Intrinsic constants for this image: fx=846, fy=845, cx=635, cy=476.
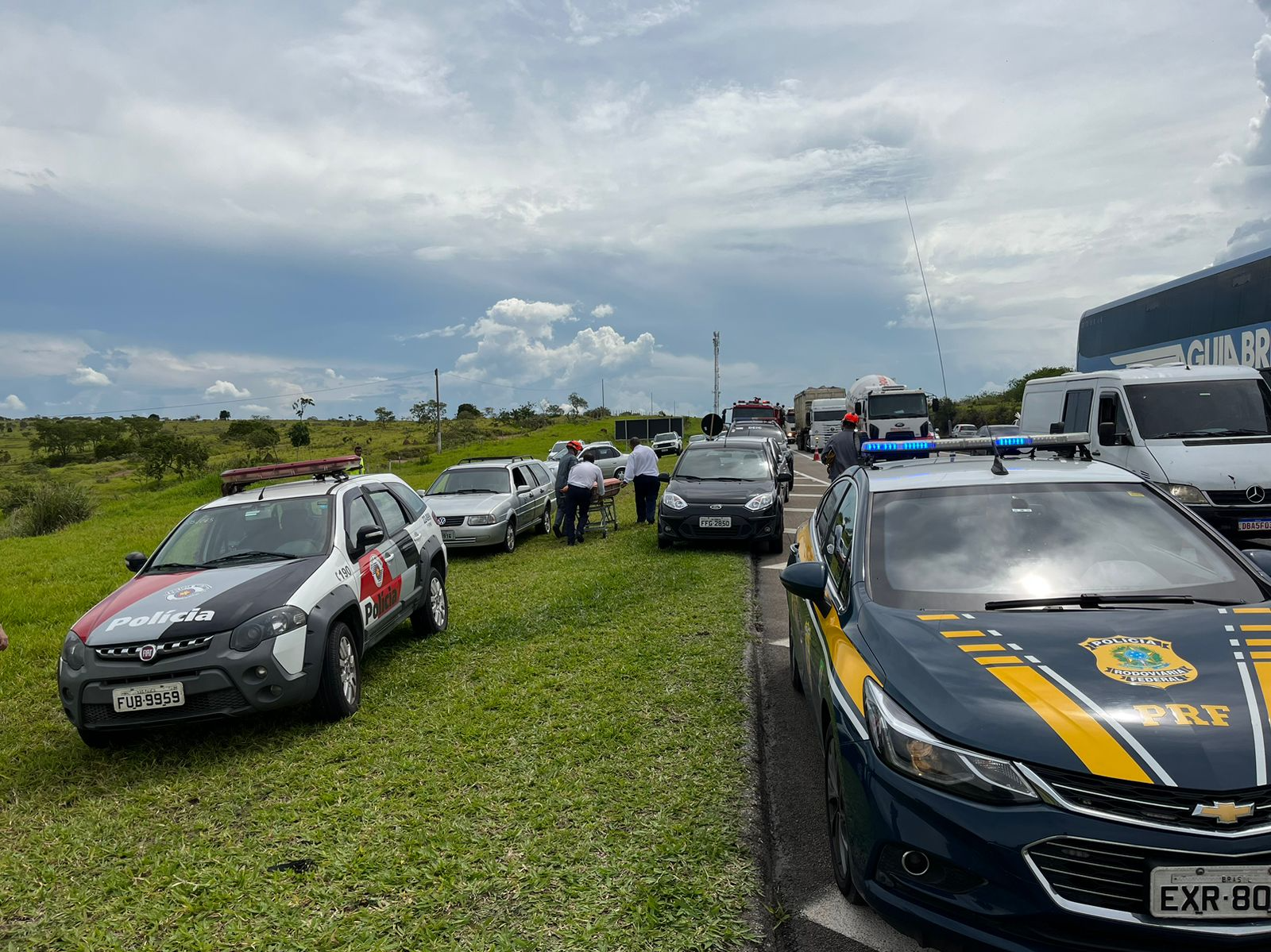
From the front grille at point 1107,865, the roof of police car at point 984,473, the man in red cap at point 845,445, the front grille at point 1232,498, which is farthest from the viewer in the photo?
the man in red cap at point 845,445

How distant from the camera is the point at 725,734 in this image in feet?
16.2

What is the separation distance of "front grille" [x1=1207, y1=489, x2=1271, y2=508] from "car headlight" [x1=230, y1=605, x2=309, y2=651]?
9379 millimetres

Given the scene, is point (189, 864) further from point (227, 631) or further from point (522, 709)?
point (522, 709)

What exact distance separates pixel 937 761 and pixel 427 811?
8.69 feet

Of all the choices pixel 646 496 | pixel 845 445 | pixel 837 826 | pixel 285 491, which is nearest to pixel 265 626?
pixel 285 491

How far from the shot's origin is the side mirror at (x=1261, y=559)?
370 centimetres

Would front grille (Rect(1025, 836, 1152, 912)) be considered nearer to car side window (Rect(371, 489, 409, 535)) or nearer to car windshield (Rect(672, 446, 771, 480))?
car side window (Rect(371, 489, 409, 535))

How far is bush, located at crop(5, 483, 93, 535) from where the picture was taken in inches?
1040

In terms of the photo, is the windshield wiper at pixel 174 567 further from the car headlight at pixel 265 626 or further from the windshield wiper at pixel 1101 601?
the windshield wiper at pixel 1101 601

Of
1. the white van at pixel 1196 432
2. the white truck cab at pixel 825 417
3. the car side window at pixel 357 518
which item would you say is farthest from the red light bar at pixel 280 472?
the white truck cab at pixel 825 417

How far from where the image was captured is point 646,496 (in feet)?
49.2

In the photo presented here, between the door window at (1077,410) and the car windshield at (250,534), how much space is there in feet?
31.6

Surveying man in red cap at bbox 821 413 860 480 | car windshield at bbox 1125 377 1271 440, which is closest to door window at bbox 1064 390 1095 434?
car windshield at bbox 1125 377 1271 440

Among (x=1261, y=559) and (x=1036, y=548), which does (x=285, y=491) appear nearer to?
(x=1036, y=548)
